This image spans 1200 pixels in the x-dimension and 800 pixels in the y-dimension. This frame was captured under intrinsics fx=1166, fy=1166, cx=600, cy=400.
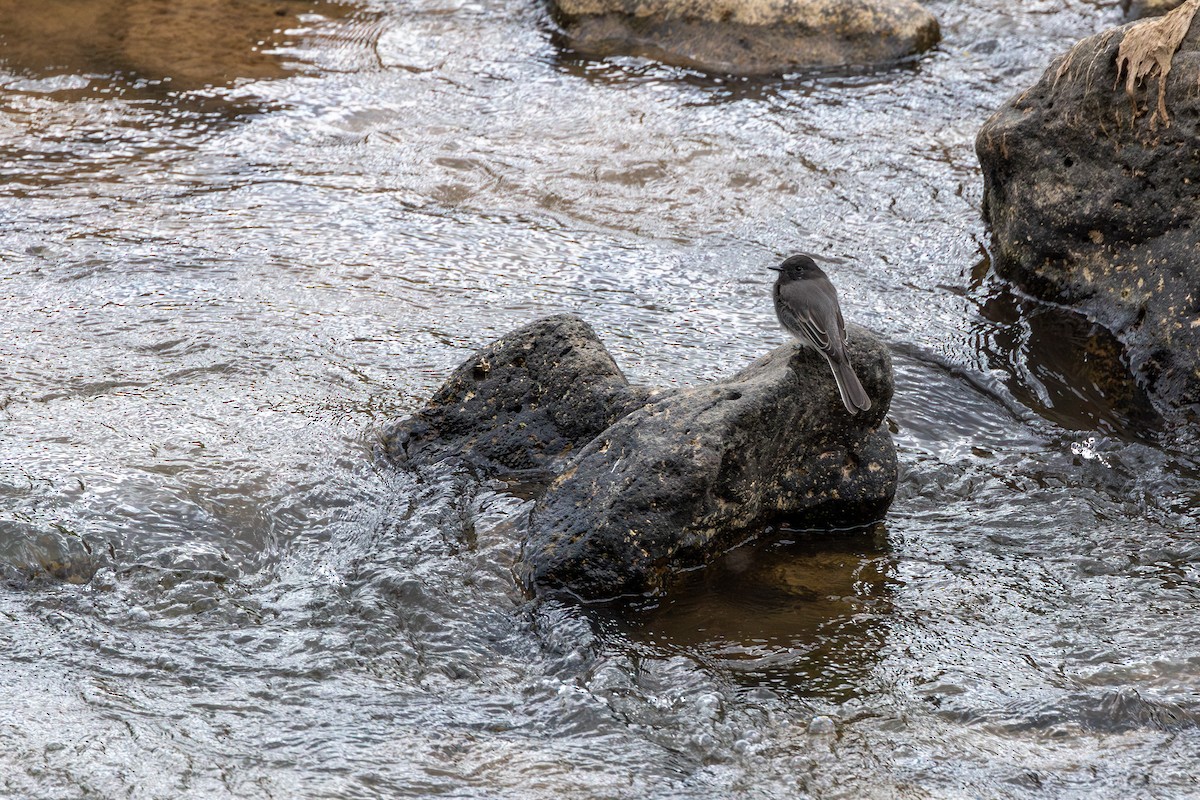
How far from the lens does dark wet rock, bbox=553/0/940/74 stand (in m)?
10.7

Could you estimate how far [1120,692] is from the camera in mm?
3990

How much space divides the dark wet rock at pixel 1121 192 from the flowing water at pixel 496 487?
0.21 meters

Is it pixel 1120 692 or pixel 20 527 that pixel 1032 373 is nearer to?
pixel 1120 692

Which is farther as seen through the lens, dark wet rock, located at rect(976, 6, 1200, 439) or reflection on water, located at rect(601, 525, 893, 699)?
dark wet rock, located at rect(976, 6, 1200, 439)

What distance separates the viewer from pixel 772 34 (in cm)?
1081

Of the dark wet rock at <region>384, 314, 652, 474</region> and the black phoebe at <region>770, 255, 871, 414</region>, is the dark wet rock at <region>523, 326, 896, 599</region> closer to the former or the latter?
the black phoebe at <region>770, 255, 871, 414</region>

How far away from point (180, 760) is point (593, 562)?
5.41 ft

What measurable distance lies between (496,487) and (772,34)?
7.02m

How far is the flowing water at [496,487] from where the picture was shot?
12.4 feet

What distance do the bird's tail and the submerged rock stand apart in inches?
5.1

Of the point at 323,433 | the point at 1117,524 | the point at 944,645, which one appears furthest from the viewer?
the point at 323,433

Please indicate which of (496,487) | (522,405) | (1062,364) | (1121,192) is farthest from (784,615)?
(1121,192)

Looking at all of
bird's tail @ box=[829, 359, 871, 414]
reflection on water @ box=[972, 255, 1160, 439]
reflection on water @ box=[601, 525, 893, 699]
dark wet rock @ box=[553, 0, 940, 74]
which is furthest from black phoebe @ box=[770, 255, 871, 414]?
dark wet rock @ box=[553, 0, 940, 74]

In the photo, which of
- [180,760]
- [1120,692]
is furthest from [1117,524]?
[180,760]
